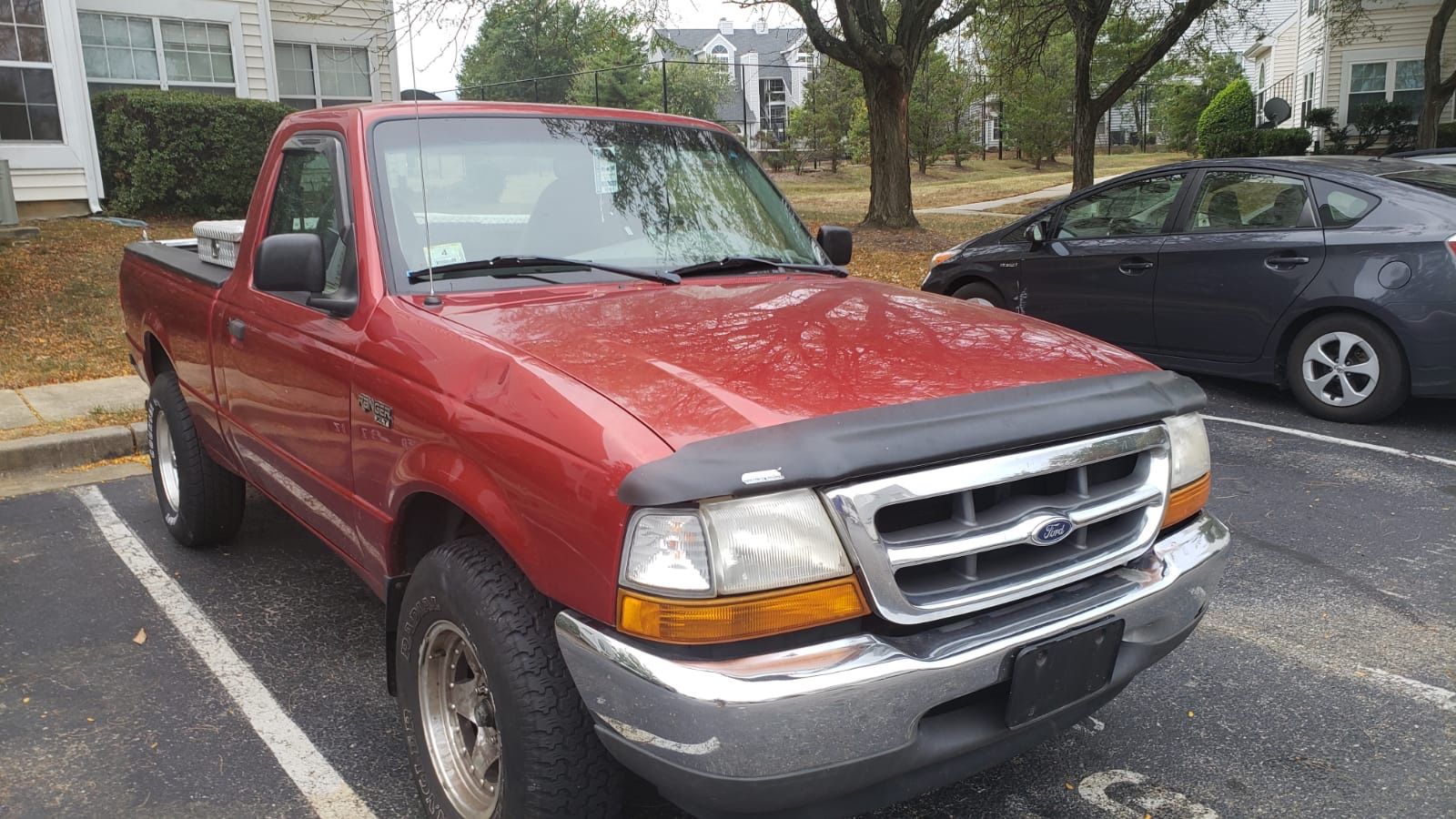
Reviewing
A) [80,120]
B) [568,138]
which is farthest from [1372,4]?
[568,138]

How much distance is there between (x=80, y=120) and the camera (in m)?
15.2

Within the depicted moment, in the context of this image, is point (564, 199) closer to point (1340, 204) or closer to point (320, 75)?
point (1340, 204)

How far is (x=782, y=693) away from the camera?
6.54 ft

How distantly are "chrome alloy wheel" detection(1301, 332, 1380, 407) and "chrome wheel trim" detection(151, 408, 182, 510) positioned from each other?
6416 millimetres

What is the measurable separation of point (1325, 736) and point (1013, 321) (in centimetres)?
156

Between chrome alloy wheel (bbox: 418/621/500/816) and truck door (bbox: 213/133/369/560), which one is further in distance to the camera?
truck door (bbox: 213/133/369/560)

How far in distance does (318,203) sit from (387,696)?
5.44 feet

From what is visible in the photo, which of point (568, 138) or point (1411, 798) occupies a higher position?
point (568, 138)

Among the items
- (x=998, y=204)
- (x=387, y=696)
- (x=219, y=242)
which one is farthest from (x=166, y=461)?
(x=998, y=204)

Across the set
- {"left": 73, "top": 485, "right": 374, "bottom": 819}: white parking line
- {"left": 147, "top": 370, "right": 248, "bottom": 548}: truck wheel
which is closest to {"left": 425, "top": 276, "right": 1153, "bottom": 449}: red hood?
{"left": 73, "top": 485, "right": 374, "bottom": 819}: white parking line

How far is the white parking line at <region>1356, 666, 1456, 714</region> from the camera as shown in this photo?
3432 mm

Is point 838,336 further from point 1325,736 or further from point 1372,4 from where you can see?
point 1372,4

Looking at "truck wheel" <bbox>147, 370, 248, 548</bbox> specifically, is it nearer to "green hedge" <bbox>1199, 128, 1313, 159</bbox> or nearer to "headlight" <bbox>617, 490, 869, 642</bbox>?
"headlight" <bbox>617, 490, 869, 642</bbox>

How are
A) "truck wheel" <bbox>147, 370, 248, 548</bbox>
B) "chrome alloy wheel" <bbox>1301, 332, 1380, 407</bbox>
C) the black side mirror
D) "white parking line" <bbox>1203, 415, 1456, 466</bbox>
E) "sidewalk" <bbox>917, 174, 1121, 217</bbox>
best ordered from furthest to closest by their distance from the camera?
"sidewalk" <bbox>917, 174, 1121, 217</bbox>
"chrome alloy wheel" <bbox>1301, 332, 1380, 407</bbox>
"white parking line" <bbox>1203, 415, 1456, 466</bbox>
"truck wheel" <bbox>147, 370, 248, 548</bbox>
the black side mirror
